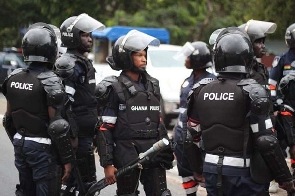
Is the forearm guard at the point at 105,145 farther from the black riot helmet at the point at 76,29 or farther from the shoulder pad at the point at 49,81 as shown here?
the black riot helmet at the point at 76,29

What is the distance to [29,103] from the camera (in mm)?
5930

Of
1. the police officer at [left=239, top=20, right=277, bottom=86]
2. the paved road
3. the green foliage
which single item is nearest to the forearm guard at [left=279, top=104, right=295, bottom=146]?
the police officer at [left=239, top=20, right=277, bottom=86]

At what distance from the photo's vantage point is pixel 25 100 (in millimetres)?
5941

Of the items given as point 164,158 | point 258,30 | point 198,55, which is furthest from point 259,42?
point 164,158

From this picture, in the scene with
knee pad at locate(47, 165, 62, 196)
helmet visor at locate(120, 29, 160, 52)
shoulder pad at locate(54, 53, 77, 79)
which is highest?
helmet visor at locate(120, 29, 160, 52)

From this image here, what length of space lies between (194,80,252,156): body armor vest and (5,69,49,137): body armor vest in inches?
58.6

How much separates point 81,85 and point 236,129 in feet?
7.99

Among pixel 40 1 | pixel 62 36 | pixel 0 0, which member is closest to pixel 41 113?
pixel 62 36

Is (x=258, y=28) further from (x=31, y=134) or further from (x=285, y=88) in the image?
(x=31, y=134)

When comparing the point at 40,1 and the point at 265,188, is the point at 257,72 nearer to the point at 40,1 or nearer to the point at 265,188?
the point at 265,188

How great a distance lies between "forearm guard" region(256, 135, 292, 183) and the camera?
16.5 ft

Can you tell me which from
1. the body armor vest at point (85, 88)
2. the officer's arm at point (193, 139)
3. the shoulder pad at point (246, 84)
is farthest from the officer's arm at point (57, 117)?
the shoulder pad at point (246, 84)

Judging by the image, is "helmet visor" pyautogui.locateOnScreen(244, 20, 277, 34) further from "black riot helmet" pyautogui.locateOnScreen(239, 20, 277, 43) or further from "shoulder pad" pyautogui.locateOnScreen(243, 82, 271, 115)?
"shoulder pad" pyautogui.locateOnScreen(243, 82, 271, 115)

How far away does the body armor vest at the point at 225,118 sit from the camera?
516cm
